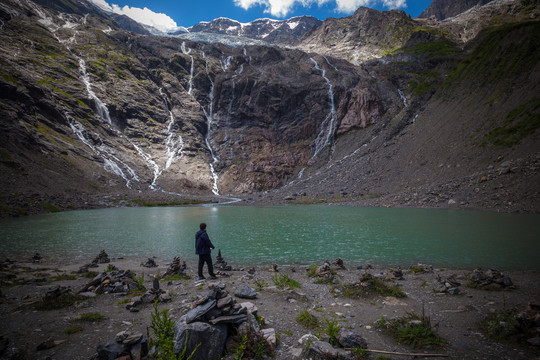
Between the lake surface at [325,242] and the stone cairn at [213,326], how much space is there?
444 inches

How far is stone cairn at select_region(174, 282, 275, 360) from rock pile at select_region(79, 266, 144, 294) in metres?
6.15

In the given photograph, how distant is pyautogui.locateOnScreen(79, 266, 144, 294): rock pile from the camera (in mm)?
11285

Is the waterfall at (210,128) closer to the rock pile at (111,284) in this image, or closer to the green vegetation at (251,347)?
the rock pile at (111,284)

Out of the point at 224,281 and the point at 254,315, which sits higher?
the point at 254,315

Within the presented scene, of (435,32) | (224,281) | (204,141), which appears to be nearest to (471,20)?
(435,32)

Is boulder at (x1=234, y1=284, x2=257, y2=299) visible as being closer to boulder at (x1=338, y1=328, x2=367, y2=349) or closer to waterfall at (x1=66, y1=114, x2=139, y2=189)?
boulder at (x1=338, y1=328, x2=367, y2=349)

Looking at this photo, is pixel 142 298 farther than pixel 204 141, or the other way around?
pixel 204 141

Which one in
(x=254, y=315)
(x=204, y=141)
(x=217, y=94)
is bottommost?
(x=254, y=315)

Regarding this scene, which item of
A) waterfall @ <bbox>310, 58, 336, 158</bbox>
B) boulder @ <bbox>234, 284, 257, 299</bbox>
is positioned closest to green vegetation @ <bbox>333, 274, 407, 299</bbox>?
boulder @ <bbox>234, 284, 257, 299</bbox>

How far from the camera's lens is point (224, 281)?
42.4 feet

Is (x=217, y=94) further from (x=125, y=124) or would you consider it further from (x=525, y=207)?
(x=525, y=207)

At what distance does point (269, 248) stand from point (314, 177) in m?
66.3

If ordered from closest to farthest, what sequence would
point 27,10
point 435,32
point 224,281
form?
point 224,281 < point 27,10 < point 435,32

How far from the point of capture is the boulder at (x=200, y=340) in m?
5.99
